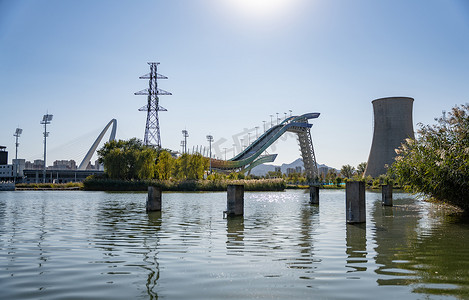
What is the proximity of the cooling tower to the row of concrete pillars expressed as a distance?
4385 cm

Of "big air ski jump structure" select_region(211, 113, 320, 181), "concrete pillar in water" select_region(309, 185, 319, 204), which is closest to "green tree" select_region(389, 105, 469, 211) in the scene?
"concrete pillar in water" select_region(309, 185, 319, 204)

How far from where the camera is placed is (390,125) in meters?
64.4

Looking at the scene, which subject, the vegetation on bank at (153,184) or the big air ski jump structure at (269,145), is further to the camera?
the big air ski jump structure at (269,145)

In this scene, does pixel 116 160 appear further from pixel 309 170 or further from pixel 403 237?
pixel 309 170

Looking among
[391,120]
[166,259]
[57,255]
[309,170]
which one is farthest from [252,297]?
[309,170]

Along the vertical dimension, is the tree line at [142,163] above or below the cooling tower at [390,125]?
below

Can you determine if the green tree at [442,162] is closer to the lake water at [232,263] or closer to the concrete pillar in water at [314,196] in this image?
the lake water at [232,263]

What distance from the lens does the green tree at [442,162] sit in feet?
41.3

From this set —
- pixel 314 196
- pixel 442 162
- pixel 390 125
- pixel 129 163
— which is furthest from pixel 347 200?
pixel 390 125

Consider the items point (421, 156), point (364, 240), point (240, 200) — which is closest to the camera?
point (364, 240)

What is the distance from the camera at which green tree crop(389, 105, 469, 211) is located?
12594mm

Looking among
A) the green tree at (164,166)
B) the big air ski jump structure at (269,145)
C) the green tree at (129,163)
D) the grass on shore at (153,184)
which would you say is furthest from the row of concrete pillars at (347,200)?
the big air ski jump structure at (269,145)

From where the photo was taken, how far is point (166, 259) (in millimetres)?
6477

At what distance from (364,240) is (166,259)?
4.39 m
